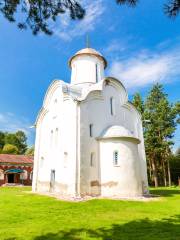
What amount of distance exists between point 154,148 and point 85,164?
59.2ft

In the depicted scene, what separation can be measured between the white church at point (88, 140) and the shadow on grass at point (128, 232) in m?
7.50

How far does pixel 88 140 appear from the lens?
626 inches

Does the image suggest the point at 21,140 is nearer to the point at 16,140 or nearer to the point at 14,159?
the point at 16,140

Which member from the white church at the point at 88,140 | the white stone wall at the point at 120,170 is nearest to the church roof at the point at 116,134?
the white church at the point at 88,140

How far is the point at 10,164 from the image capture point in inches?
1308

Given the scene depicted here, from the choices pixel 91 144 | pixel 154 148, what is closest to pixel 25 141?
pixel 154 148

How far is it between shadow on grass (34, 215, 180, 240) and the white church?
7.50 meters

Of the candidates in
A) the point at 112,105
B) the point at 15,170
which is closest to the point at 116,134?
the point at 112,105

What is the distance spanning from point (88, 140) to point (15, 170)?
70.2 ft

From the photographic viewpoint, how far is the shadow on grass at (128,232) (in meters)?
6.07

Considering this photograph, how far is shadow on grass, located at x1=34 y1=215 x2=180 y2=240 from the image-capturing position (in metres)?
6.07

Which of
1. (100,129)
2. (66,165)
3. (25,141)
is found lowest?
(66,165)

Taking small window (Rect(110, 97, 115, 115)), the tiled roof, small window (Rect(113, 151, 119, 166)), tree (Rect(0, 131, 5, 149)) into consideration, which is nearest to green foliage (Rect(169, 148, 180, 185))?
small window (Rect(110, 97, 115, 115))

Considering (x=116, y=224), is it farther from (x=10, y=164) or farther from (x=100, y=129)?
(x=10, y=164)
